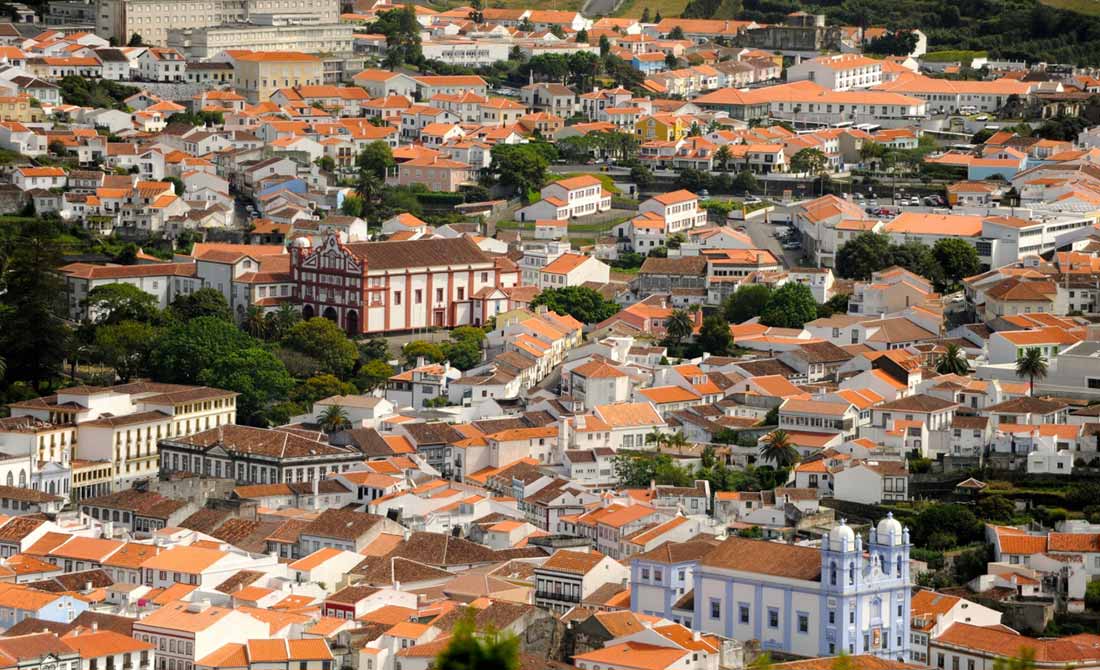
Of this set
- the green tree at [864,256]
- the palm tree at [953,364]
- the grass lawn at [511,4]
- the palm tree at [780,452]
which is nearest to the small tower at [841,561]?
the palm tree at [780,452]

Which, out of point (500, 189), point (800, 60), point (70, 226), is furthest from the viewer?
point (800, 60)

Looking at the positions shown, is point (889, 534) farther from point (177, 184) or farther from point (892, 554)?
point (177, 184)

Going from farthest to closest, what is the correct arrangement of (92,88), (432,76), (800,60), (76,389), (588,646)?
(800,60)
(432,76)
(92,88)
(76,389)
(588,646)

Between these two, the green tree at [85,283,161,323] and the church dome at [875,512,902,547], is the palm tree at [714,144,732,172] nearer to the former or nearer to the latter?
the green tree at [85,283,161,323]

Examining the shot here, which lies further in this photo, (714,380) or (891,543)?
(714,380)

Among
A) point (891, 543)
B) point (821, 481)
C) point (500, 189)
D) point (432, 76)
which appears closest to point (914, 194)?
point (500, 189)

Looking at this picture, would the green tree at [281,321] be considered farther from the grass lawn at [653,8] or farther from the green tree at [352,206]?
the grass lawn at [653,8]

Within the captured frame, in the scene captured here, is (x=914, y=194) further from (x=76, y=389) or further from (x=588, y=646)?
(x=588, y=646)
